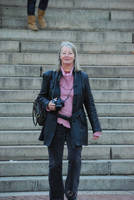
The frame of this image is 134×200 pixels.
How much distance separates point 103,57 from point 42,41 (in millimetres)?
1348

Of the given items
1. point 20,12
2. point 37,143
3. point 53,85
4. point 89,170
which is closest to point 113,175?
point 89,170

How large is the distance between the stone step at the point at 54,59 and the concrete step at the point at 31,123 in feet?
6.17

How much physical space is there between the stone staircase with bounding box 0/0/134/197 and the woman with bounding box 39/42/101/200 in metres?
1.12

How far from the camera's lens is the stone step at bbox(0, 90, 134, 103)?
24.7ft

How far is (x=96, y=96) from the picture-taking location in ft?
25.0

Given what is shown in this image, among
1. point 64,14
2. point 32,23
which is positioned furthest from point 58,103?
point 64,14

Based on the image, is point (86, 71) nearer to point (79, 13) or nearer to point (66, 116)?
point (79, 13)

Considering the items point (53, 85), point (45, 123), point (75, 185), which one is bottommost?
point (75, 185)

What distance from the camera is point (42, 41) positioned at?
30.2 feet

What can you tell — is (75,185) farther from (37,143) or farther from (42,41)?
(42,41)

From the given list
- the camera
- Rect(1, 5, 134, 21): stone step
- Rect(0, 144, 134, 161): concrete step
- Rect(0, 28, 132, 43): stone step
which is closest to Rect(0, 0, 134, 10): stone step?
→ Rect(1, 5, 134, 21): stone step

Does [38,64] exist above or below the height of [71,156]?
above

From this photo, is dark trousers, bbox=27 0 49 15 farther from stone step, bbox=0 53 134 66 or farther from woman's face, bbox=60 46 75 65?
woman's face, bbox=60 46 75 65

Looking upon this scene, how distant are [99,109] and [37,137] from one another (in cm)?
122
